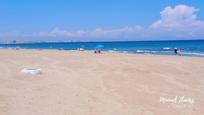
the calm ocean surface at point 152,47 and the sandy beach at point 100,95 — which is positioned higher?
the sandy beach at point 100,95

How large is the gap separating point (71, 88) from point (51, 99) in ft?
5.10

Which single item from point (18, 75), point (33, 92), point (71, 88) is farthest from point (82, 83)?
point (18, 75)

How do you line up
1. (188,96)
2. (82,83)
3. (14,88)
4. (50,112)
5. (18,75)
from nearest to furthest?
(50,112) < (188,96) < (14,88) < (82,83) < (18,75)

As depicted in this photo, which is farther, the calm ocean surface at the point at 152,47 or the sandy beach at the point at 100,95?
the calm ocean surface at the point at 152,47

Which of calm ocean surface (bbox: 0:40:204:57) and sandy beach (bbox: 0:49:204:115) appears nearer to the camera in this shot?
sandy beach (bbox: 0:49:204:115)

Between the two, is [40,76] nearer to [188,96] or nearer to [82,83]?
[82,83]

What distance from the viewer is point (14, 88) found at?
8.59 meters

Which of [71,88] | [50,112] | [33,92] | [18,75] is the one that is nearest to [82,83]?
[71,88]

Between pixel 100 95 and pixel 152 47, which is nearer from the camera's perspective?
pixel 100 95

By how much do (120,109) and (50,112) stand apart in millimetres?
1474

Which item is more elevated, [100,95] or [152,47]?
[100,95]

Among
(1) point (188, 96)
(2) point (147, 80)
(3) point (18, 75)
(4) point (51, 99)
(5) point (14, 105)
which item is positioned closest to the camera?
(5) point (14, 105)

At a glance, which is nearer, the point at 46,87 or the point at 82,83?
the point at 46,87

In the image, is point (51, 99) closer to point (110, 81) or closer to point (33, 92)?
point (33, 92)
